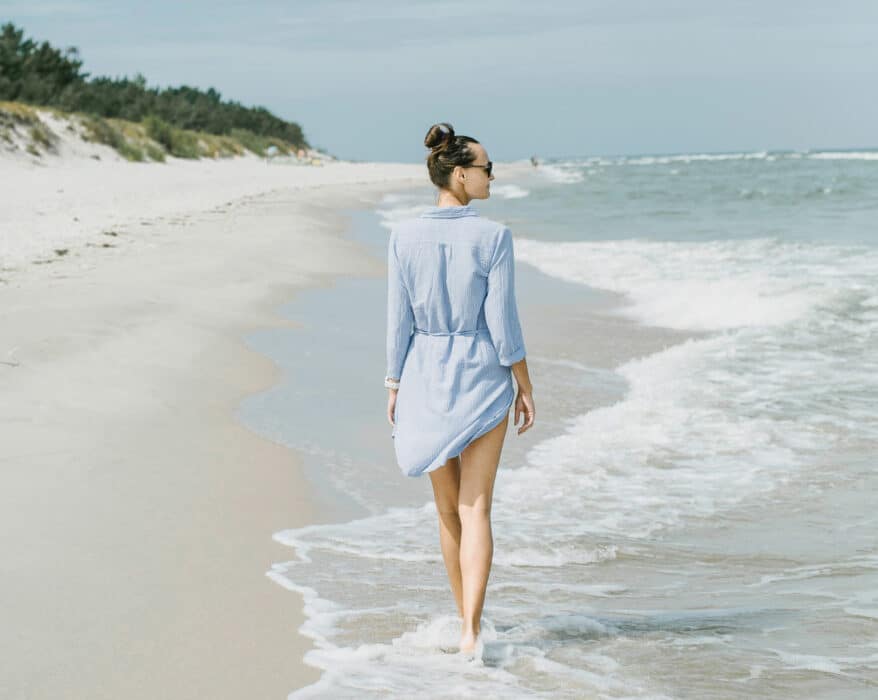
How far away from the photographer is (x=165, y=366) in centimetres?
774

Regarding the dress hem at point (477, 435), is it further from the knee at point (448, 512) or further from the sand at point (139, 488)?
the sand at point (139, 488)

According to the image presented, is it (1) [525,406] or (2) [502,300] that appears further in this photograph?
(1) [525,406]

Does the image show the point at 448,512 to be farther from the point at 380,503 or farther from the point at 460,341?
the point at 380,503

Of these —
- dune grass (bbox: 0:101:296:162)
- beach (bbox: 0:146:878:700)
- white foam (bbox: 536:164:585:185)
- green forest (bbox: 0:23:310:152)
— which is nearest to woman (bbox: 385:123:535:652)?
beach (bbox: 0:146:878:700)

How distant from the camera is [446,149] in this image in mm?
3762

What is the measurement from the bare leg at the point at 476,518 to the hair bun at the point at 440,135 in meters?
0.94

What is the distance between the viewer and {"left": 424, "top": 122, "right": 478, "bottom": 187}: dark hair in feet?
12.3

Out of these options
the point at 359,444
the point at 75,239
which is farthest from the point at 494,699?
the point at 75,239

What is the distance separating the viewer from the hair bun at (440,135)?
376 cm

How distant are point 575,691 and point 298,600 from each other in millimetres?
1190

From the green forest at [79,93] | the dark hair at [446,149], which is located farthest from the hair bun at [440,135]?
the green forest at [79,93]

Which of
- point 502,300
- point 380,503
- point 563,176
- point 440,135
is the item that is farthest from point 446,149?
point 563,176

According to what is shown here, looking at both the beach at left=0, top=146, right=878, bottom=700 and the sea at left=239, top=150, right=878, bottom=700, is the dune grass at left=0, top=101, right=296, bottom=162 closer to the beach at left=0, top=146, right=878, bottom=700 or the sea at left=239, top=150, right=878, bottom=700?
the beach at left=0, top=146, right=878, bottom=700

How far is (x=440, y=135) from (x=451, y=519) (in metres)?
1.34
